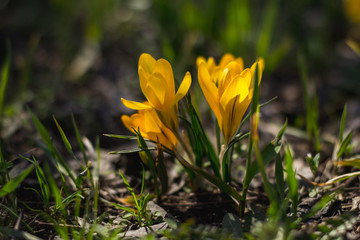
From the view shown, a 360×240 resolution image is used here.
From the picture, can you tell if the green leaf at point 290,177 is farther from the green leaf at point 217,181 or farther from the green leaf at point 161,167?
the green leaf at point 161,167

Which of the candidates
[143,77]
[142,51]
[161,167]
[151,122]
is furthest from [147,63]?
[142,51]

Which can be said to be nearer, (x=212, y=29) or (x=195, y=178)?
(x=195, y=178)

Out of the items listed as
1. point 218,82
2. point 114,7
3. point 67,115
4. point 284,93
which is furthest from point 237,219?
point 114,7

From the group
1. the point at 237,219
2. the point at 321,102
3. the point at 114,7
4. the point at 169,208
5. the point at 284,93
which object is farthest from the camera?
the point at 114,7

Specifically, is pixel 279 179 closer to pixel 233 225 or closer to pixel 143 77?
pixel 233 225

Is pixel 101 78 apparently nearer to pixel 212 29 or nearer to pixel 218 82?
pixel 212 29

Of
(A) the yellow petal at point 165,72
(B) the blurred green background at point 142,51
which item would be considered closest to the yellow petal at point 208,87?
(A) the yellow petal at point 165,72
